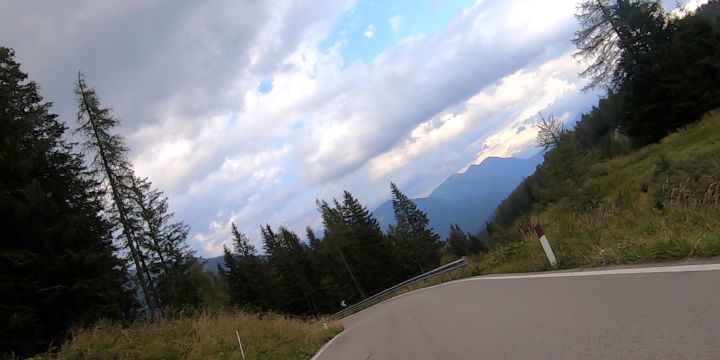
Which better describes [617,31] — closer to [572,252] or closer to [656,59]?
[656,59]

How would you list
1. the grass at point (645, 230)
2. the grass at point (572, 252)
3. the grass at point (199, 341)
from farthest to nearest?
the grass at point (199, 341) < the grass at point (572, 252) < the grass at point (645, 230)

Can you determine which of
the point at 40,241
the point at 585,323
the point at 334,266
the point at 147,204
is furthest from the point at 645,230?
the point at 334,266

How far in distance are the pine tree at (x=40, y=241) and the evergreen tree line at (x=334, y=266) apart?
32628 millimetres

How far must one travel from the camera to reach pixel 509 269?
443 inches

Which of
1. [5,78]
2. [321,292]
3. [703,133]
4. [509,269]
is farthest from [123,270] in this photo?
[321,292]

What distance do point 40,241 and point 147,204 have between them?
56.6 ft

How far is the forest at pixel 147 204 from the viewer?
1427 centimetres

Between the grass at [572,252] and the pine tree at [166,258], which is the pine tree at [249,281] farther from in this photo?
the grass at [572,252]

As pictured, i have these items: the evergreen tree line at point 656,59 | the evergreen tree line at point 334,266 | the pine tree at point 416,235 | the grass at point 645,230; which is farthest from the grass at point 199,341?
the pine tree at point 416,235

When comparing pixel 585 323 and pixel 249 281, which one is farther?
pixel 249 281

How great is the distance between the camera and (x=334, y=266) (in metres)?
65.0

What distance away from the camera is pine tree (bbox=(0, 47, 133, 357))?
13031 mm

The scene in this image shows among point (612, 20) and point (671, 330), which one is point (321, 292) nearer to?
point (612, 20)

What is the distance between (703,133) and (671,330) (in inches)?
921
